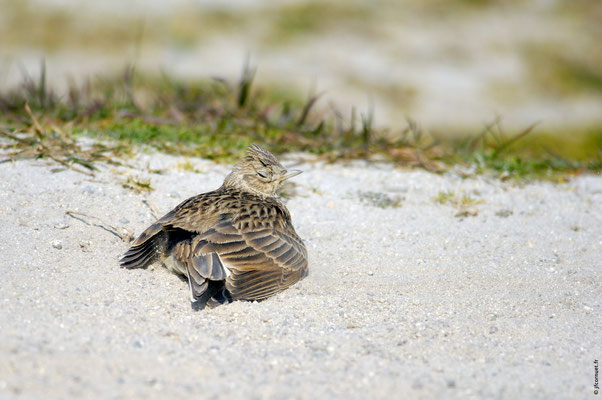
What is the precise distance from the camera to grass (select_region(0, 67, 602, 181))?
7.25 metres

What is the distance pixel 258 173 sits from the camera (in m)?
6.12

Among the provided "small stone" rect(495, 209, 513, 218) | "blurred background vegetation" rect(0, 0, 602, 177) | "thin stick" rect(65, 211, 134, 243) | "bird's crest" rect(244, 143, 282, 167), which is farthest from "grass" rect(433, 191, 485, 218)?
"blurred background vegetation" rect(0, 0, 602, 177)

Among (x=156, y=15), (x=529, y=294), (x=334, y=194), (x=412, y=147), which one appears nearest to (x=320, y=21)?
(x=156, y=15)

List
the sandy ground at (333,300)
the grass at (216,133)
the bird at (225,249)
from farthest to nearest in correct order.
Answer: the grass at (216,133)
the bird at (225,249)
the sandy ground at (333,300)

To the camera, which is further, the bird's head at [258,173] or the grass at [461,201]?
the grass at [461,201]

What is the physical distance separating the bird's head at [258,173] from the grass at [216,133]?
123 centimetres

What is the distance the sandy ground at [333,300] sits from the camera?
3732 mm

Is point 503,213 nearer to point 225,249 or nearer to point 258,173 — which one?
point 258,173

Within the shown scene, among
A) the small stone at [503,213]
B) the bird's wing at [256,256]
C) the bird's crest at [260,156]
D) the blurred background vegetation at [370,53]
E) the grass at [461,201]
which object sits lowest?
the blurred background vegetation at [370,53]

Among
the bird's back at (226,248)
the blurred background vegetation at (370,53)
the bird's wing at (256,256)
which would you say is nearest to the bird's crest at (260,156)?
the bird's back at (226,248)

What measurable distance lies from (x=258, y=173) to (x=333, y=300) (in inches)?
62.2

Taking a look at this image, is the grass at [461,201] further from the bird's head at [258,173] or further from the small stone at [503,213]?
the bird's head at [258,173]

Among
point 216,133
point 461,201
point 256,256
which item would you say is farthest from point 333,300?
point 216,133

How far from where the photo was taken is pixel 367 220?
6.54 metres
